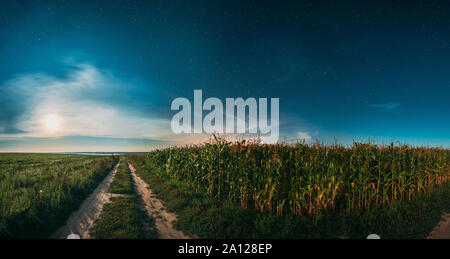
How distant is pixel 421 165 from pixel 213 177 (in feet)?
37.8

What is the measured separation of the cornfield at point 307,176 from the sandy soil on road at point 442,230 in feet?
4.56

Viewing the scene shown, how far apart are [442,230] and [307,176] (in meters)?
4.83

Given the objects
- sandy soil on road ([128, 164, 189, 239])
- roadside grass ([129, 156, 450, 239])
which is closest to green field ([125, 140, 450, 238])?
roadside grass ([129, 156, 450, 239])

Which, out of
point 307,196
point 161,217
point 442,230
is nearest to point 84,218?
point 161,217

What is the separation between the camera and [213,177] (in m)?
10.3

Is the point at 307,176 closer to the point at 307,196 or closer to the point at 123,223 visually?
the point at 307,196

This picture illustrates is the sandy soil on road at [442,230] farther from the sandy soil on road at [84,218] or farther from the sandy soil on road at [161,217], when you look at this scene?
the sandy soil on road at [84,218]

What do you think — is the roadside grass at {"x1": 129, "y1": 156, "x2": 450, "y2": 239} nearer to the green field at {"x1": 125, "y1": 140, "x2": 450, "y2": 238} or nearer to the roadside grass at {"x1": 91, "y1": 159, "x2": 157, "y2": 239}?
the green field at {"x1": 125, "y1": 140, "x2": 450, "y2": 238}

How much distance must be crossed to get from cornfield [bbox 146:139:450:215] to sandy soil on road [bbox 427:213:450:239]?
1.39 meters

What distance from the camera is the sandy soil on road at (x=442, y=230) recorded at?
21.7ft

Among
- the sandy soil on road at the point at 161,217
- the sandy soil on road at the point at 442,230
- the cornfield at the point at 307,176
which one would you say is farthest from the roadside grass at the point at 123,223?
the sandy soil on road at the point at 442,230

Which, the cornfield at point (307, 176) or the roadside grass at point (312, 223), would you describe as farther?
the cornfield at point (307, 176)

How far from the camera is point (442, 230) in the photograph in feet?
23.2
